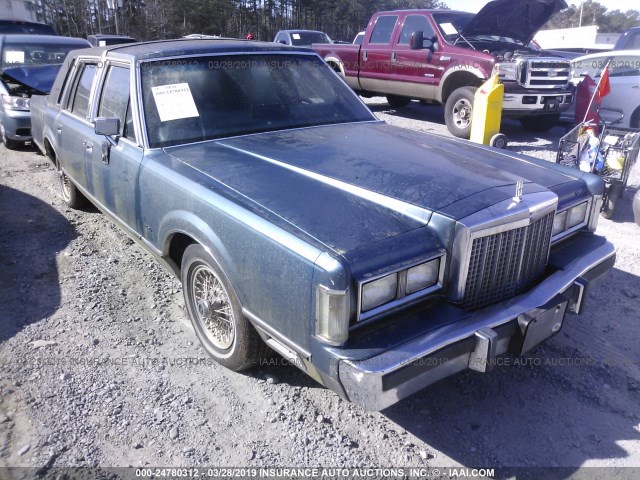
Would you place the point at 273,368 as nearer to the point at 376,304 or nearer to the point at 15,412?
the point at 376,304

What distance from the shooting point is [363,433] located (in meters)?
2.71

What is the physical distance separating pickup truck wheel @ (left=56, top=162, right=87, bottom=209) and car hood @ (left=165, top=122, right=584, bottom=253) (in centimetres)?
259

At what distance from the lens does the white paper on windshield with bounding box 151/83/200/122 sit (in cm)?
349

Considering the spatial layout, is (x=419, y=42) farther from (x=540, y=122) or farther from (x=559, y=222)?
(x=559, y=222)

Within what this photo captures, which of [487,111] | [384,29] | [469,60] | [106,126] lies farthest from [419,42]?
[106,126]

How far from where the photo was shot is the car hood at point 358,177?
8.16 feet

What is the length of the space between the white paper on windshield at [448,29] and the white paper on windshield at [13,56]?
7.11 metres

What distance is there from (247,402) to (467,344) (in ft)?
4.17

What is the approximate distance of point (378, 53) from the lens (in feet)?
34.7

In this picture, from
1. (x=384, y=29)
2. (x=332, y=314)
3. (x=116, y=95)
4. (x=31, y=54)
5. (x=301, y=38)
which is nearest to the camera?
(x=332, y=314)

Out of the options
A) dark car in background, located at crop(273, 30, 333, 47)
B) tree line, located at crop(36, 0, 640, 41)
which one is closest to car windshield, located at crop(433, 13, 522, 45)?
dark car in background, located at crop(273, 30, 333, 47)

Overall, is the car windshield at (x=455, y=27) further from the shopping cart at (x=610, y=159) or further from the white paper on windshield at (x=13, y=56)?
the white paper on windshield at (x=13, y=56)

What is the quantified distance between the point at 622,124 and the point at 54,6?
2672 cm

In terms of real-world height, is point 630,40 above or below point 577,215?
above
